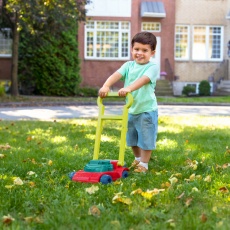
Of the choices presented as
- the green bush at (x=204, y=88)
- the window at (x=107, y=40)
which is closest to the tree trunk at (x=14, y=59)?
the window at (x=107, y=40)

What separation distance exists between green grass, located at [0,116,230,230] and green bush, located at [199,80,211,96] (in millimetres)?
20541

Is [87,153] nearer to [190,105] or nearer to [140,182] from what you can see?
[140,182]

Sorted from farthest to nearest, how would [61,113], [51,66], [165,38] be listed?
1. [165,38]
2. [51,66]
3. [61,113]

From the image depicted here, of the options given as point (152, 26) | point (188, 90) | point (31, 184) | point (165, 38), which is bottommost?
point (31, 184)

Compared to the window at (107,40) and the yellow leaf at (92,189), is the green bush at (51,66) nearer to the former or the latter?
the window at (107,40)

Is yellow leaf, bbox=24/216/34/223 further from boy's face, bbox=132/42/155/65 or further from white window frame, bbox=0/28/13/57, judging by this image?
white window frame, bbox=0/28/13/57

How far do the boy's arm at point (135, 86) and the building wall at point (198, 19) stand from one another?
2507cm

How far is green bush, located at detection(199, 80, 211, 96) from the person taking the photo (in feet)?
93.2

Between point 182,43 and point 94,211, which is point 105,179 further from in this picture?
point 182,43

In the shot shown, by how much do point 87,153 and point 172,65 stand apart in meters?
23.8

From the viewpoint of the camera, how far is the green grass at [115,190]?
3471 mm

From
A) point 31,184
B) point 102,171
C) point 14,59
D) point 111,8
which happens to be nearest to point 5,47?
point 111,8

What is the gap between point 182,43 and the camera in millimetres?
30766

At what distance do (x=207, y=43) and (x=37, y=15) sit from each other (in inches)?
513
